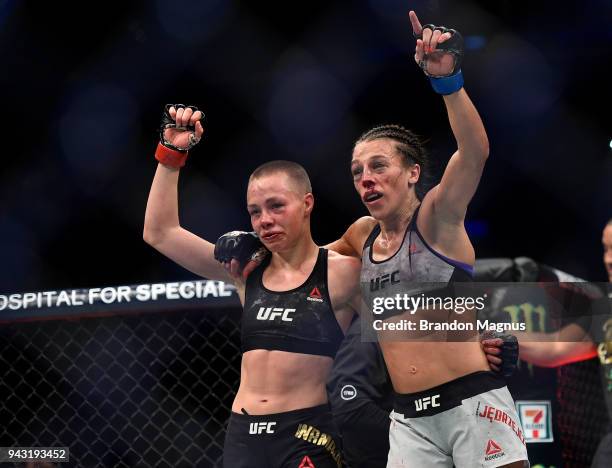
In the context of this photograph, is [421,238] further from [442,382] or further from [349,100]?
[349,100]

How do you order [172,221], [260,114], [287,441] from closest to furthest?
1. [287,441]
2. [172,221]
3. [260,114]

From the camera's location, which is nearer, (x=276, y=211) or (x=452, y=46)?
(x=452, y=46)

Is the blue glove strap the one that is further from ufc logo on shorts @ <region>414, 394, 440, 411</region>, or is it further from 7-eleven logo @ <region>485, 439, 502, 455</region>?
7-eleven logo @ <region>485, 439, 502, 455</region>

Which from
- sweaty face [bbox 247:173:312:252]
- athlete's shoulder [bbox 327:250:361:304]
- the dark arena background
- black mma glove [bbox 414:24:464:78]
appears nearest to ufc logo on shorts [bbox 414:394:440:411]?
athlete's shoulder [bbox 327:250:361:304]

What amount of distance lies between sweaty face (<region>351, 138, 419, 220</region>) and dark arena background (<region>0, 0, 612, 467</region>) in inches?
79.9

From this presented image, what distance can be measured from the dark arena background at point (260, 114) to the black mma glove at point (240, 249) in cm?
179

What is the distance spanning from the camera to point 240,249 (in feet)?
7.85

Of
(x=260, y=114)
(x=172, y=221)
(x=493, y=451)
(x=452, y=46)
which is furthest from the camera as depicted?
(x=260, y=114)

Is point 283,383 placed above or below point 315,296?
below

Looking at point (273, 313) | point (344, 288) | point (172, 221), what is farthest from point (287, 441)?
point (172, 221)

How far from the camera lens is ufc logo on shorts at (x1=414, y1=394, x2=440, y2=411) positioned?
83.0 inches

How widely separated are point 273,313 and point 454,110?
0.78 meters

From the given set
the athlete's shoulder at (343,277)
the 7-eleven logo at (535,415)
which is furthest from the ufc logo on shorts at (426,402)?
the 7-eleven logo at (535,415)

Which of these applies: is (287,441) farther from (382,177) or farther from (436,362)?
(382,177)
